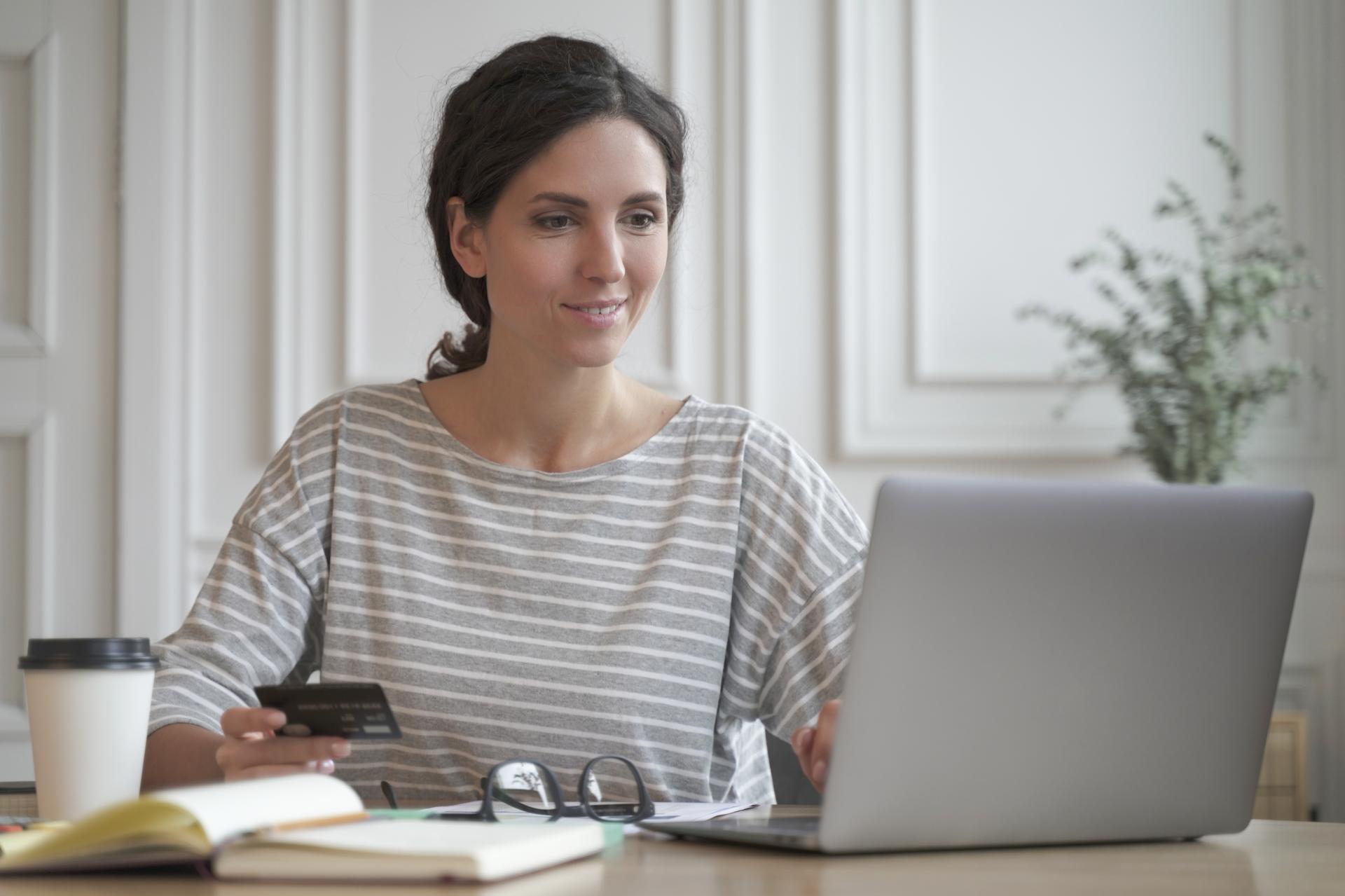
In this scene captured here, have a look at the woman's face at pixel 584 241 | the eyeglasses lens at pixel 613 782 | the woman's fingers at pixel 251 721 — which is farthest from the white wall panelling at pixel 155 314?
the woman's fingers at pixel 251 721

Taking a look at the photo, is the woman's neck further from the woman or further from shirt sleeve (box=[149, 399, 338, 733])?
shirt sleeve (box=[149, 399, 338, 733])

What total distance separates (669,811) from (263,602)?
58 cm

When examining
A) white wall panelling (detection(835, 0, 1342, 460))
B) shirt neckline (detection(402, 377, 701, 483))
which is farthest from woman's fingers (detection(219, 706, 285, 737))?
white wall panelling (detection(835, 0, 1342, 460))

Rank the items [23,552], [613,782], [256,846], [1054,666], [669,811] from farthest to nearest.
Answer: [23,552]
[613,782]
[669,811]
[1054,666]
[256,846]

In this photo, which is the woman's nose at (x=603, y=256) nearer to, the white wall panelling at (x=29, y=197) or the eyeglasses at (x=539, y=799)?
the eyeglasses at (x=539, y=799)

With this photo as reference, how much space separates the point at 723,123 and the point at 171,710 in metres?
1.79

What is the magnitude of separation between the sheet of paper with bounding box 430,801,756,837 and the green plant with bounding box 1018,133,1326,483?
1.64 metres

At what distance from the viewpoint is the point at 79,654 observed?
914 mm

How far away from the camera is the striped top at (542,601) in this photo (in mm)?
1409

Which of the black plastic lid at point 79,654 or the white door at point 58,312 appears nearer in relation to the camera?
the black plastic lid at point 79,654

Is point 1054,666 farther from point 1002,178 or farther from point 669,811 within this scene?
point 1002,178

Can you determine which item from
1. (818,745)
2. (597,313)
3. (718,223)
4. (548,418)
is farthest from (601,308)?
(718,223)

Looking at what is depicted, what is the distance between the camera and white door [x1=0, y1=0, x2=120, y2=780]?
2.69 meters

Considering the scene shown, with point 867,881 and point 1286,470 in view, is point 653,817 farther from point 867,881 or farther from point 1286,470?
point 1286,470
